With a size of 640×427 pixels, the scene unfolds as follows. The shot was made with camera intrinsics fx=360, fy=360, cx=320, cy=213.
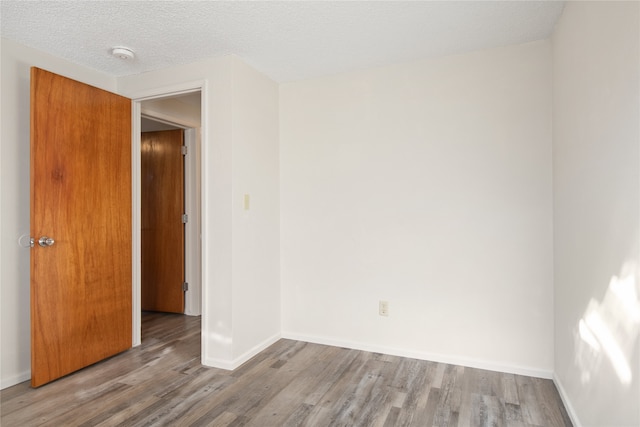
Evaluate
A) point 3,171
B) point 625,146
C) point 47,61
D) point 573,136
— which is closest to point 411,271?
point 573,136

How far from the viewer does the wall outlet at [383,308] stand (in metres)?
2.99

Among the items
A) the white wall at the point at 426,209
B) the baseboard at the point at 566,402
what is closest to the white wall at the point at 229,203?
the white wall at the point at 426,209

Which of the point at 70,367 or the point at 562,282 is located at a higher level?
the point at 562,282

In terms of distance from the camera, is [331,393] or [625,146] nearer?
[625,146]

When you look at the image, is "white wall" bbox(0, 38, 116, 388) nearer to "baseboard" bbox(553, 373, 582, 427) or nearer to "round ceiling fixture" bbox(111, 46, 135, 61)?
"round ceiling fixture" bbox(111, 46, 135, 61)

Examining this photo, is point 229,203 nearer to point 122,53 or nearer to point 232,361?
point 232,361

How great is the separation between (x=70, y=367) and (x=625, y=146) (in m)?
3.47

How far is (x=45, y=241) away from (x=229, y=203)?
1.25 meters

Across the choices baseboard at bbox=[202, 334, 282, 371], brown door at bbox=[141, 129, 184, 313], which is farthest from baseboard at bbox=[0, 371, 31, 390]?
brown door at bbox=[141, 129, 184, 313]

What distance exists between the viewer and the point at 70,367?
8.55ft

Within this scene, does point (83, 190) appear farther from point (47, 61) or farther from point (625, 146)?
point (625, 146)

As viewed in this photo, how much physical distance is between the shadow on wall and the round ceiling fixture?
314 centimetres

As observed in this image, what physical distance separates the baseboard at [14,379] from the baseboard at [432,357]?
1.93 meters

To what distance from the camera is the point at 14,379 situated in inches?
97.4
